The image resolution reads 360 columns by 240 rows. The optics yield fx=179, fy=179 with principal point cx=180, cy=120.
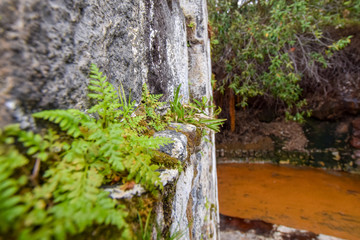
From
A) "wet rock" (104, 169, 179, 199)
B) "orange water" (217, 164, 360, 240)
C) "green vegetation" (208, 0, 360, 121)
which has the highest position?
"green vegetation" (208, 0, 360, 121)

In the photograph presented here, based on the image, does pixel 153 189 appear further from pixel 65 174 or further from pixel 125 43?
pixel 125 43

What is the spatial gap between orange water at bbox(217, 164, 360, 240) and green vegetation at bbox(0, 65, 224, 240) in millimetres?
4482

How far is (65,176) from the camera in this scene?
0.48 m

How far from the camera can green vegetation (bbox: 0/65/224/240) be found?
378mm

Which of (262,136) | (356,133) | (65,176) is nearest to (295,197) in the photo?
(262,136)

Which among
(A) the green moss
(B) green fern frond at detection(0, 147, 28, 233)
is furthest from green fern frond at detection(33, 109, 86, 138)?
(A) the green moss

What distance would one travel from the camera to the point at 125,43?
90cm

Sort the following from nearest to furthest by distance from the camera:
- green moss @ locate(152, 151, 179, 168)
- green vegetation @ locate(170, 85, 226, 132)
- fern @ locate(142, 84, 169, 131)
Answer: green moss @ locate(152, 151, 179, 168), fern @ locate(142, 84, 169, 131), green vegetation @ locate(170, 85, 226, 132)

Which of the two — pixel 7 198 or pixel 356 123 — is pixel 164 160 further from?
pixel 356 123

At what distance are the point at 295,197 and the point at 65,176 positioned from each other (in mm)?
5643

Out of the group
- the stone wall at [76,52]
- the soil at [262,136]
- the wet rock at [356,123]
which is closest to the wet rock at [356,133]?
the wet rock at [356,123]

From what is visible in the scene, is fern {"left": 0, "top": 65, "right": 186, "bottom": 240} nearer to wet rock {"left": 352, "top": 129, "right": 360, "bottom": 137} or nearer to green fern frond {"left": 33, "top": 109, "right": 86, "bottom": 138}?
green fern frond {"left": 33, "top": 109, "right": 86, "bottom": 138}

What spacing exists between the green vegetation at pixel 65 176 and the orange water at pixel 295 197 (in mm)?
4482

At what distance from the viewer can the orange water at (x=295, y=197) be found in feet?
12.6
